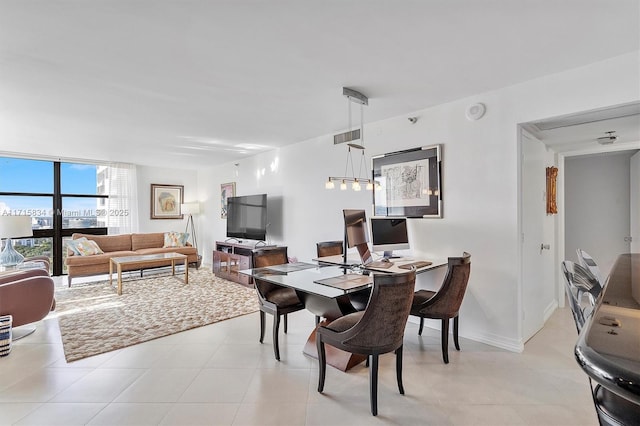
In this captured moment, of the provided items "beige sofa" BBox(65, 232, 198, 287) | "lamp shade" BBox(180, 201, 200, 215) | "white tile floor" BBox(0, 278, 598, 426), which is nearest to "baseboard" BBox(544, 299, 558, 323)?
"white tile floor" BBox(0, 278, 598, 426)

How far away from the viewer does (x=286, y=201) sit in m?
5.44

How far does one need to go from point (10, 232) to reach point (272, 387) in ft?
13.7

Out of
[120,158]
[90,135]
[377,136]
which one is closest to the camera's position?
[377,136]

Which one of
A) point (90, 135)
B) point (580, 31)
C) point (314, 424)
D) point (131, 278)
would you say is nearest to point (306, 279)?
point (314, 424)

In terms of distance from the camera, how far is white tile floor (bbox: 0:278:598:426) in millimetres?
1948

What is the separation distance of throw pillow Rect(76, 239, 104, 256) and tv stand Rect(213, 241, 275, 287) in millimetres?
2228

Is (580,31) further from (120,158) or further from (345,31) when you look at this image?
(120,158)

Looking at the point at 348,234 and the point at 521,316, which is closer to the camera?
the point at 521,316

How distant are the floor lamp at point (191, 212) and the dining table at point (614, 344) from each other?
7.80 m

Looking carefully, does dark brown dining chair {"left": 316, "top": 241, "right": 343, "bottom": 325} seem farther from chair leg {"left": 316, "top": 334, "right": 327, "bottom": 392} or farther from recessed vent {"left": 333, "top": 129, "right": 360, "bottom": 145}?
chair leg {"left": 316, "top": 334, "right": 327, "bottom": 392}

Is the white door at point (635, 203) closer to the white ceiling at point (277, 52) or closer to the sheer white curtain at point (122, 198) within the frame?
the white ceiling at point (277, 52)

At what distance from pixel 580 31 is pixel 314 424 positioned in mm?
3047

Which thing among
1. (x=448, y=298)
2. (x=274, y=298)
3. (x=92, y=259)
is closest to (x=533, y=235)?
(x=448, y=298)

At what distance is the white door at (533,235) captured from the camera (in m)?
3.00
